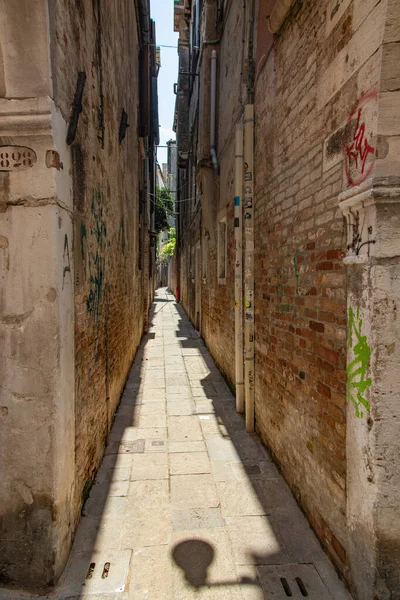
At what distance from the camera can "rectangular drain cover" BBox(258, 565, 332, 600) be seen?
208cm

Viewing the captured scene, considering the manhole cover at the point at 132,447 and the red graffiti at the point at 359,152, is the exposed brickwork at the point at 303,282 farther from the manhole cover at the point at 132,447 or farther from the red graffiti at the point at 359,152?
the manhole cover at the point at 132,447

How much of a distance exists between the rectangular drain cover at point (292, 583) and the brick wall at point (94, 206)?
54.7 inches

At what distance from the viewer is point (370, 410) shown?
1.88 m

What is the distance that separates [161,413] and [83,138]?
3.42 m

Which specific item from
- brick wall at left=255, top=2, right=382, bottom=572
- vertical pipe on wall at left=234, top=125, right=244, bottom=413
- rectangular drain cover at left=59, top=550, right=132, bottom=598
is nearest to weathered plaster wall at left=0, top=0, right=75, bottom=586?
rectangular drain cover at left=59, top=550, right=132, bottom=598

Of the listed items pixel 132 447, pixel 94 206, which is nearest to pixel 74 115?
pixel 94 206

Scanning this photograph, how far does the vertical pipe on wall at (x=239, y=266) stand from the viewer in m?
4.49

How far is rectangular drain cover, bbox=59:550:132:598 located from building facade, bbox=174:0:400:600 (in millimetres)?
1306

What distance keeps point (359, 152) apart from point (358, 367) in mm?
1155

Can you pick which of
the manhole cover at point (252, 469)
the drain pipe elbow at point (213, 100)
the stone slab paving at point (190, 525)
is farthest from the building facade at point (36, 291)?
the drain pipe elbow at point (213, 100)

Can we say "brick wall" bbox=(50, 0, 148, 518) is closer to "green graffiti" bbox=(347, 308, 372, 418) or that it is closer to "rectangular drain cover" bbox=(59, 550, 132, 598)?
"rectangular drain cover" bbox=(59, 550, 132, 598)

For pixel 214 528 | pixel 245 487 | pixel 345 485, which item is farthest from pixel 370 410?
pixel 245 487

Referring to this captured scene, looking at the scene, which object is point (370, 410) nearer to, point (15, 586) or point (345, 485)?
point (345, 485)

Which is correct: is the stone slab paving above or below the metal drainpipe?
below
